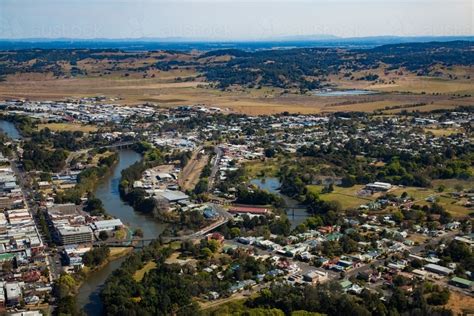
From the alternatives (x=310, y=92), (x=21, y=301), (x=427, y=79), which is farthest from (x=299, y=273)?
(x=427, y=79)

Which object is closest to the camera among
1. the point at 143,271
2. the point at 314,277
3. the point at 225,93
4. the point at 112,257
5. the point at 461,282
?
the point at 461,282

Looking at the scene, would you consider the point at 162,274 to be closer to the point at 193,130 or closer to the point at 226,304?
the point at 226,304

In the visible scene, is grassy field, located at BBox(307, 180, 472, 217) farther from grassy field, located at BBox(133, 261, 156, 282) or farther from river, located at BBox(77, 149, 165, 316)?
grassy field, located at BBox(133, 261, 156, 282)

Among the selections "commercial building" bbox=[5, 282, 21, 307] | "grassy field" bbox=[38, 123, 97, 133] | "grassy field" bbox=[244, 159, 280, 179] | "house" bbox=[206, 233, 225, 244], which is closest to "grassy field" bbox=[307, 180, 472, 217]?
"grassy field" bbox=[244, 159, 280, 179]

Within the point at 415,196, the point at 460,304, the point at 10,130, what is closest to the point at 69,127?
the point at 10,130

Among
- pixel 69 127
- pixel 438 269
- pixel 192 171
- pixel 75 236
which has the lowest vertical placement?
pixel 438 269

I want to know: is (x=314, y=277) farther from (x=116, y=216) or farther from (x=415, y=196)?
(x=415, y=196)

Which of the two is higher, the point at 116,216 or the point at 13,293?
the point at 13,293
